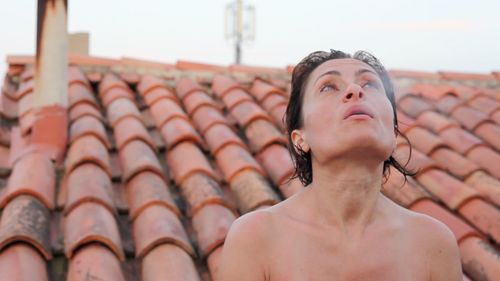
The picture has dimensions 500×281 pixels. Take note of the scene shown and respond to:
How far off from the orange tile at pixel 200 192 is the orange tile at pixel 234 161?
0.16 metres

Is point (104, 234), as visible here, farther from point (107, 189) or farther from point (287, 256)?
point (287, 256)

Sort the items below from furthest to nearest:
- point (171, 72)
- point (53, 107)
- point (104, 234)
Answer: point (171, 72), point (53, 107), point (104, 234)

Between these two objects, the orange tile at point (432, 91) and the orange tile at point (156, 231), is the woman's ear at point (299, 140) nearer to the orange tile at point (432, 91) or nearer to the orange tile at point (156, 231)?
the orange tile at point (156, 231)

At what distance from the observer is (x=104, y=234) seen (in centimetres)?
299

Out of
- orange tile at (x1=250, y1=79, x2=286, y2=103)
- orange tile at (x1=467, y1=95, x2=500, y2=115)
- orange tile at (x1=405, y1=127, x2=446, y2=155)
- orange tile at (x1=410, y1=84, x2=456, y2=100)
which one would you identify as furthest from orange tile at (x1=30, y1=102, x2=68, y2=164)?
orange tile at (x1=467, y1=95, x2=500, y2=115)

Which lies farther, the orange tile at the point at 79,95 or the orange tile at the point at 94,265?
the orange tile at the point at 79,95

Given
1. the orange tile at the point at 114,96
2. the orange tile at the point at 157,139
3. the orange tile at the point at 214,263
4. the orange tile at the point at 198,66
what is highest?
the orange tile at the point at 198,66

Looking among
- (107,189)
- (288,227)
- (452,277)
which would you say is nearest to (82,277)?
(107,189)

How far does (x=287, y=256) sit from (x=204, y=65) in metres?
4.22

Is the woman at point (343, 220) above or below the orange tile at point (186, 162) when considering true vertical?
above

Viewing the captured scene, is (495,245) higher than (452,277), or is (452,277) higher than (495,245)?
(452,277)

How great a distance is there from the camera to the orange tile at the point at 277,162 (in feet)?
12.5

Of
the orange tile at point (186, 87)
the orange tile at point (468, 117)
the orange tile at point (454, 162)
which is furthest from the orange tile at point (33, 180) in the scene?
the orange tile at point (468, 117)

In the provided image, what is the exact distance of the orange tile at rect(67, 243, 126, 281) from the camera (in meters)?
2.74
